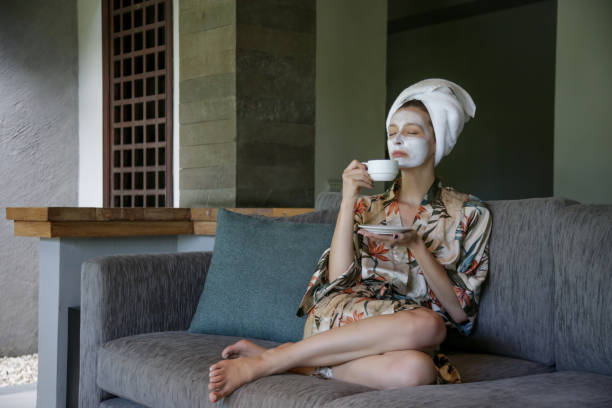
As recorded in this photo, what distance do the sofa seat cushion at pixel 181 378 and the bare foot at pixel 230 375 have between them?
0.06 ft

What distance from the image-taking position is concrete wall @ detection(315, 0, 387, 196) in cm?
395

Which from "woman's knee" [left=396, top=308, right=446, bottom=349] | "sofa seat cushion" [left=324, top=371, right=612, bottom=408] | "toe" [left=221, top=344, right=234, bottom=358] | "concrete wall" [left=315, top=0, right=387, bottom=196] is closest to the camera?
"sofa seat cushion" [left=324, top=371, right=612, bottom=408]

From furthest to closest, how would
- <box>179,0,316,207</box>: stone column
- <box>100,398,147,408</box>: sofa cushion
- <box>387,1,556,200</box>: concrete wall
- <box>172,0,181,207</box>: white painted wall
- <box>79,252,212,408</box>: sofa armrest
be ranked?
<box>387,1,556,200</box>: concrete wall, <box>172,0,181,207</box>: white painted wall, <box>179,0,316,207</box>: stone column, <box>79,252,212,408</box>: sofa armrest, <box>100,398,147,408</box>: sofa cushion

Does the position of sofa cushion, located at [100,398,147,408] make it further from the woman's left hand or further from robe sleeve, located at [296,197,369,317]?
the woman's left hand

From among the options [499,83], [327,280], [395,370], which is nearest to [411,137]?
[327,280]

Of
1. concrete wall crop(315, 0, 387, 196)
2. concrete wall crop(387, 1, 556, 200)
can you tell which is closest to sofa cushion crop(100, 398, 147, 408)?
concrete wall crop(315, 0, 387, 196)

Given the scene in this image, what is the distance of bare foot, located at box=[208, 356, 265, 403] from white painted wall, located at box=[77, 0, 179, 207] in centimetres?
300

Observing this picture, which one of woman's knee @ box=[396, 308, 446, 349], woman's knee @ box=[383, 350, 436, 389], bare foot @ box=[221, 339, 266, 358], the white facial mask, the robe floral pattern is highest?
the white facial mask

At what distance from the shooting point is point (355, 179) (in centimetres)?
185

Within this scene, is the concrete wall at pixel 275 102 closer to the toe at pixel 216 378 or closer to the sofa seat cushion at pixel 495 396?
the toe at pixel 216 378

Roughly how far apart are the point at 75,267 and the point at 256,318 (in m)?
1.13

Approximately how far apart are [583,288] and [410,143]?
1.93 feet

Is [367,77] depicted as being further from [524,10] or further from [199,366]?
[524,10]

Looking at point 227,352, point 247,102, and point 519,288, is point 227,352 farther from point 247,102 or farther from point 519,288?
point 247,102
